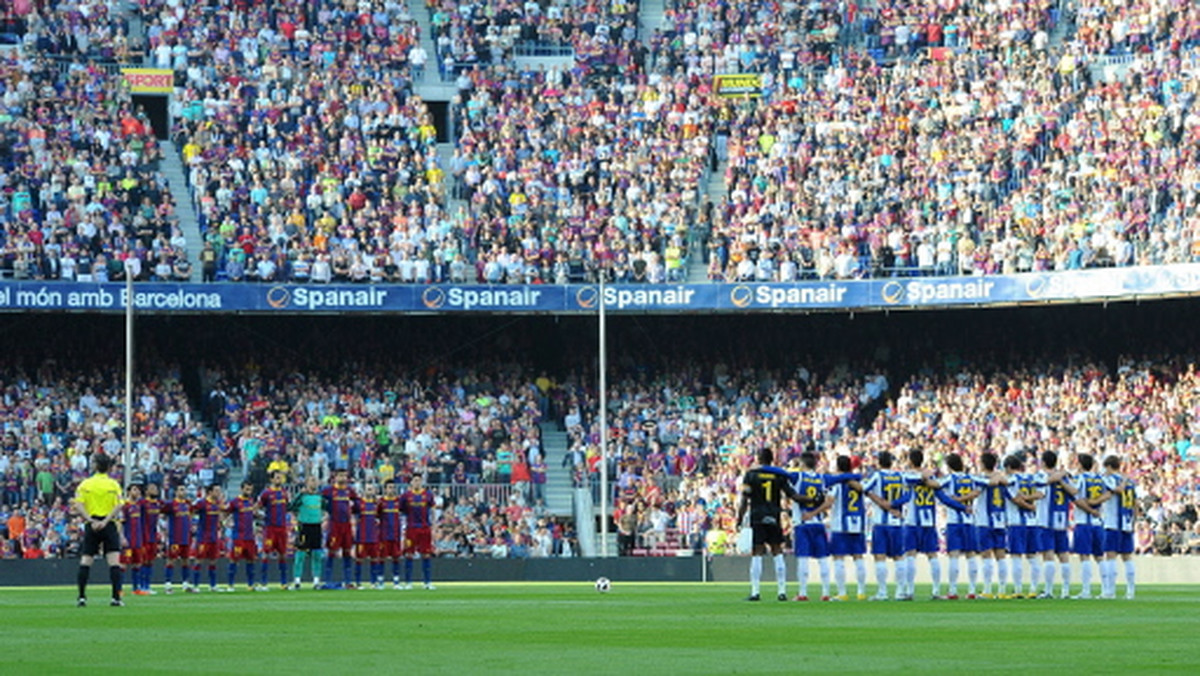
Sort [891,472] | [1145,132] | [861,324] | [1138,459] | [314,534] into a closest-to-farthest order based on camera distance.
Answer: [891,472] < [314,534] < [1138,459] < [1145,132] < [861,324]

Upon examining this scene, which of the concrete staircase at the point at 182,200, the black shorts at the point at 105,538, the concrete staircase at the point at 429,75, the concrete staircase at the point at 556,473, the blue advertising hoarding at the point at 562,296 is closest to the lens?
the black shorts at the point at 105,538

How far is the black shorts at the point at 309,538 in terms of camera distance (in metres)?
35.8

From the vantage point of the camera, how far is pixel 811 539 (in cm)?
2698

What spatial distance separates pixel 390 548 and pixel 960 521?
1245cm

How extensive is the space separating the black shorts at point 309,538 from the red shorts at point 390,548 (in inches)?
48.9

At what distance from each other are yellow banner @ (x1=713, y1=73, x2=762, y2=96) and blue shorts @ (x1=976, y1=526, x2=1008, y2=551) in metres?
29.7

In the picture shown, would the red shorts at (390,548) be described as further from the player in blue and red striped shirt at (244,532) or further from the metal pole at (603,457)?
the metal pole at (603,457)

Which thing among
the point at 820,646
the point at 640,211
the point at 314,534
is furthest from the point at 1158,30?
the point at 820,646

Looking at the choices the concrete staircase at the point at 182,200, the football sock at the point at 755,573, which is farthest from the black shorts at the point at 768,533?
the concrete staircase at the point at 182,200

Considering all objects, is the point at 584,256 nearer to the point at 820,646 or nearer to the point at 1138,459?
the point at 1138,459

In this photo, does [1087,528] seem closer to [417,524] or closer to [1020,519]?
[1020,519]

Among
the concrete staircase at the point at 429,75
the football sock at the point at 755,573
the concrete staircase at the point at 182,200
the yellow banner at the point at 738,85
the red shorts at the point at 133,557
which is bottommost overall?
the football sock at the point at 755,573

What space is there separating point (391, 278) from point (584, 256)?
16.1 feet

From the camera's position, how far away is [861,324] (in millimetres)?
53094
